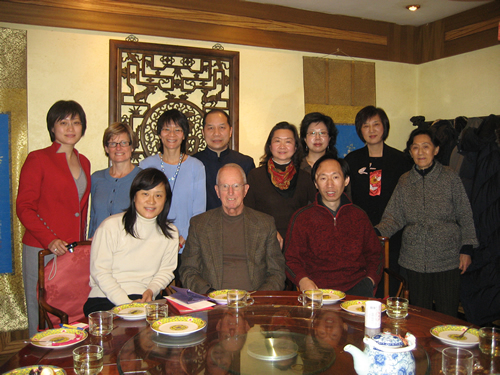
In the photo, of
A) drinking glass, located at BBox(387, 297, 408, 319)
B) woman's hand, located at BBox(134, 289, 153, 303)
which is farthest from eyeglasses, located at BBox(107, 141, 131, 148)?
drinking glass, located at BBox(387, 297, 408, 319)

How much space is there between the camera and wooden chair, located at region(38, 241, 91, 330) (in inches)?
83.0

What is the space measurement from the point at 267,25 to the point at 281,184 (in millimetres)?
2184

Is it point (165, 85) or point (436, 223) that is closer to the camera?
point (436, 223)

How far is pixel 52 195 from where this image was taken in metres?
2.67

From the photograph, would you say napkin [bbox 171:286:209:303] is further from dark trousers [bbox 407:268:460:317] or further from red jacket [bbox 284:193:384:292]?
dark trousers [bbox 407:268:460:317]

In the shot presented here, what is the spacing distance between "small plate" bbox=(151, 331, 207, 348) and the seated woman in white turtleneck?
0.69 metres

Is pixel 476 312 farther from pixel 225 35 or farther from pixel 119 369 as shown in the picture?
pixel 225 35

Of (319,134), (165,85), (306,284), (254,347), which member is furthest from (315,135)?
(254,347)

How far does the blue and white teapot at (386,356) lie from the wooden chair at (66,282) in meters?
1.54

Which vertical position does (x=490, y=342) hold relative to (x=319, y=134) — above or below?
below

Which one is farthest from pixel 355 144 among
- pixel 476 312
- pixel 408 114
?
pixel 476 312

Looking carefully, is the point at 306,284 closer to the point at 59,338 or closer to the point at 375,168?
the point at 59,338

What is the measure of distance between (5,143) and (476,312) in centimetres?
407

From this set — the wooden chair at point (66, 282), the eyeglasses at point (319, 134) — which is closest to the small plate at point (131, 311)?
the wooden chair at point (66, 282)
